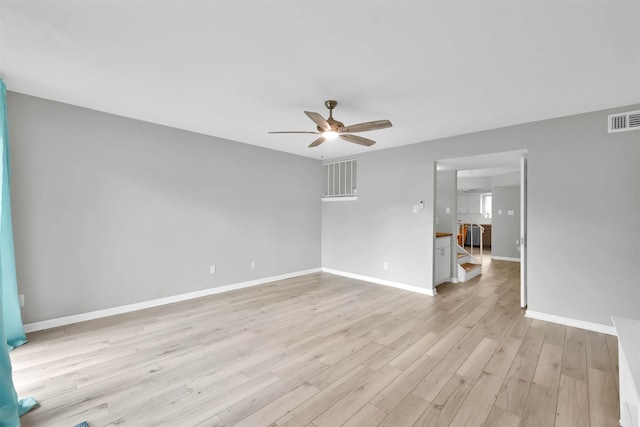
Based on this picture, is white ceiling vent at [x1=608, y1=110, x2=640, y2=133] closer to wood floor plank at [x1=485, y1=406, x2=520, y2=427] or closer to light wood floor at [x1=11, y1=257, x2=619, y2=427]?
light wood floor at [x1=11, y1=257, x2=619, y2=427]

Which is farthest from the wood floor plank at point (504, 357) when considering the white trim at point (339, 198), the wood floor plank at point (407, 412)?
the white trim at point (339, 198)

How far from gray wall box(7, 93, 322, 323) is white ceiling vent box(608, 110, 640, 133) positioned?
15.9ft

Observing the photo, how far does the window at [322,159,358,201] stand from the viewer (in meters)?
5.76

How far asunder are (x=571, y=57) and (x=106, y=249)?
524 cm

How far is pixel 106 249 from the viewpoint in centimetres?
339

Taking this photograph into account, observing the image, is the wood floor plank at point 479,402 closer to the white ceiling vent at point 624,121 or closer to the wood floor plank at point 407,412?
the wood floor plank at point 407,412

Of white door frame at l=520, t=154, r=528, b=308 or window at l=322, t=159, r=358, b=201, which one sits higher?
window at l=322, t=159, r=358, b=201

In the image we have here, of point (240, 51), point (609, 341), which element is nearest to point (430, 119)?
point (240, 51)

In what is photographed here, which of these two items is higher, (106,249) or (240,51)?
(240,51)

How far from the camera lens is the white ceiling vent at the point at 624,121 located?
2.87 m

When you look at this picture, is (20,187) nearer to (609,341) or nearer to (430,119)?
(430,119)

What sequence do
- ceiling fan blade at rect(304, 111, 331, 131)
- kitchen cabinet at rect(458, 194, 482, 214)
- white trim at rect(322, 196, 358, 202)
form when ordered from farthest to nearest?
1. kitchen cabinet at rect(458, 194, 482, 214)
2. white trim at rect(322, 196, 358, 202)
3. ceiling fan blade at rect(304, 111, 331, 131)

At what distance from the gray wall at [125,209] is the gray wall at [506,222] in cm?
664

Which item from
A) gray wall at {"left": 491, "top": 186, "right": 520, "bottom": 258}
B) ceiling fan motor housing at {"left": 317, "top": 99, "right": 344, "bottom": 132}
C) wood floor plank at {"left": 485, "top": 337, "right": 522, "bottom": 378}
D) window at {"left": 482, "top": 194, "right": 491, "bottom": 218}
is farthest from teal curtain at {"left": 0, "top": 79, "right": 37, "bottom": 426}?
window at {"left": 482, "top": 194, "right": 491, "bottom": 218}
